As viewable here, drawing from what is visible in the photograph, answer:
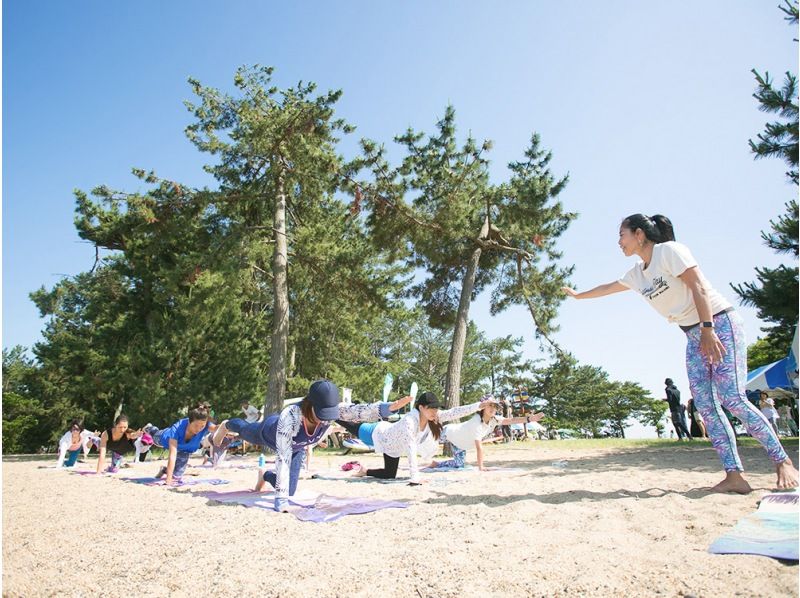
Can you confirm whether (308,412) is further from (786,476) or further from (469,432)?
(786,476)

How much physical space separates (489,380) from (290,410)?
135ft

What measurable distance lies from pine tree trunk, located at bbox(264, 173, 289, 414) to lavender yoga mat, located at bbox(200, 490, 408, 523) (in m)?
8.26

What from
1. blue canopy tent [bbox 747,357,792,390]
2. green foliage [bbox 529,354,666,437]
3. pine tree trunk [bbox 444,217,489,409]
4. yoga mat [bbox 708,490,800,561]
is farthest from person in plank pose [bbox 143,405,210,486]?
green foliage [bbox 529,354,666,437]

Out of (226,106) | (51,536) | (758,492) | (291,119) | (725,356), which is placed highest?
(226,106)

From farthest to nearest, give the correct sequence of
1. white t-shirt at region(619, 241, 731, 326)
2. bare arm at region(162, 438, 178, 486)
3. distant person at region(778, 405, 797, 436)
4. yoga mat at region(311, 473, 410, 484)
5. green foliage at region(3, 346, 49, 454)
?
green foliage at region(3, 346, 49, 454)
distant person at region(778, 405, 797, 436)
bare arm at region(162, 438, 178, 486)
yoga mat at region(311, 473, 410, 484)
white t-shirt at region(619, 241, 731, 326)

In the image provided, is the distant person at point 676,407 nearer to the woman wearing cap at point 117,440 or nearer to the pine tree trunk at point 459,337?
the pine tree trunk at point 459,337

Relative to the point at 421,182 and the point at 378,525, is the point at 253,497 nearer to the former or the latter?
the point at 378,525

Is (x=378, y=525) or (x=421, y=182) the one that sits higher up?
(x=421, y=182)

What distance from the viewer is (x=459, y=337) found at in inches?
572

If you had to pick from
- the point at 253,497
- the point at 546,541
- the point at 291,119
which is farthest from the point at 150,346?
the point at 546,541

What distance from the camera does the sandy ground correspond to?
237 cm

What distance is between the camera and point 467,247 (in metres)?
15.7

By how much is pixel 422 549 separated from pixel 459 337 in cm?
1169

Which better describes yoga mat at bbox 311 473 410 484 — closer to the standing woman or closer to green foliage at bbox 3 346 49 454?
the standing woman
